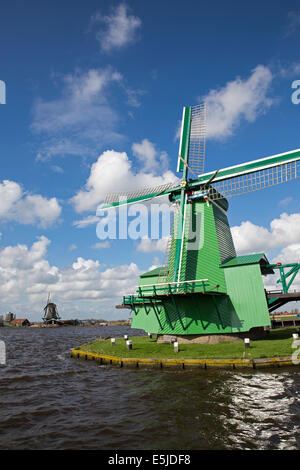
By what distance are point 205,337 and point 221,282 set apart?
14.0 ft

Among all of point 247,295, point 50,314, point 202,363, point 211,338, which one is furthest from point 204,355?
point 50,314

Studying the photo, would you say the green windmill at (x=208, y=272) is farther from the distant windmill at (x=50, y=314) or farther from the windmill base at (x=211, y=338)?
the distant windmill at (x=50, y=314)

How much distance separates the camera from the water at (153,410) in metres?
8.30

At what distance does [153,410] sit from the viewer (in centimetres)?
1071

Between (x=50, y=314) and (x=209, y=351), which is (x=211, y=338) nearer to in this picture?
(x=209, y=351)

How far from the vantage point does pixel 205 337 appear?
22297 mm

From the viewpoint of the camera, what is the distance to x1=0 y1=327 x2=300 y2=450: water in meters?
8.30

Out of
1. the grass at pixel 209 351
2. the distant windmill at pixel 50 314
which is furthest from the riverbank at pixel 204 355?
the distant windmill at pixel 50 314

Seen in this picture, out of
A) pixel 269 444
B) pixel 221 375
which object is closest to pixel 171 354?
pixel 221 375

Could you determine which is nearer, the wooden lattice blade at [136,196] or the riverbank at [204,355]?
the riverbank at [204,355]

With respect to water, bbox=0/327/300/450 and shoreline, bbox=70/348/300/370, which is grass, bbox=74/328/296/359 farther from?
water, bbox=0/327/300/450

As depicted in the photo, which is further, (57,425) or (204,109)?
(204,109)

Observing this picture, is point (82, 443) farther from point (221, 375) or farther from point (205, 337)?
point (205, 337)

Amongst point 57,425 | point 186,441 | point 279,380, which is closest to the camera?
point 186,441
